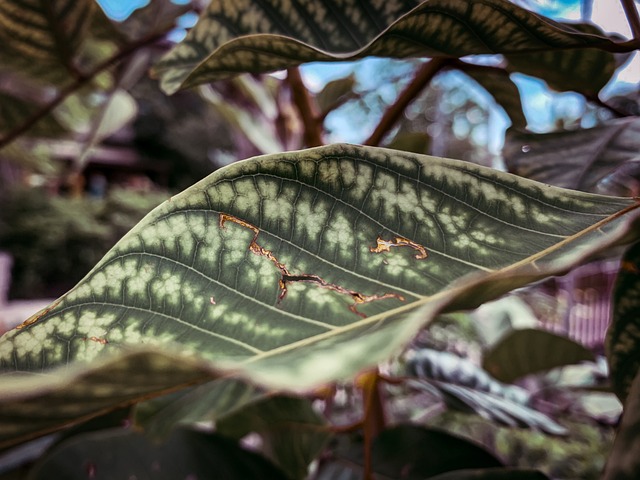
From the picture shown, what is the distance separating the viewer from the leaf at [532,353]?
79 cm

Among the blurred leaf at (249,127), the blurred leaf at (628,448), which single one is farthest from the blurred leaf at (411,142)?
the blurred leaf at (628,448)

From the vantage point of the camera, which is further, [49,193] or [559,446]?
[49,193]

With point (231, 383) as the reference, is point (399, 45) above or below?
above

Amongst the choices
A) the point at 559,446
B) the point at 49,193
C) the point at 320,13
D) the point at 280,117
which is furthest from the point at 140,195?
the point at 320,13

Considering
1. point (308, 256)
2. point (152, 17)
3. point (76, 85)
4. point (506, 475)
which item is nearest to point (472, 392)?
point (506, 475)

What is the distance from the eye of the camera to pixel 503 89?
2.12 feet

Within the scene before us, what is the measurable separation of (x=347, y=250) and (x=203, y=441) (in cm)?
32

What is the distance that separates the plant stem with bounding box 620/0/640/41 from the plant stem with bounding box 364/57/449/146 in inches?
6.3

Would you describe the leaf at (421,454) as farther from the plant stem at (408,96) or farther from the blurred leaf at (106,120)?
the blurred leaf at (106,120)

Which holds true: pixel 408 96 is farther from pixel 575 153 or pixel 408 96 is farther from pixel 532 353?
pixel 532 353

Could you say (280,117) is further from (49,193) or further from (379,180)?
(49,193)

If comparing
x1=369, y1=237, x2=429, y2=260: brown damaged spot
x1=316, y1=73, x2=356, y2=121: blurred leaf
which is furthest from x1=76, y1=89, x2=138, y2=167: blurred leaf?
x1=369, y1=237, x2=429, y2=260: brown damaged spot

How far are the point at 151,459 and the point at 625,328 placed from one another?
40 cm

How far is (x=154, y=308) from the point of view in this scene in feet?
0.85
